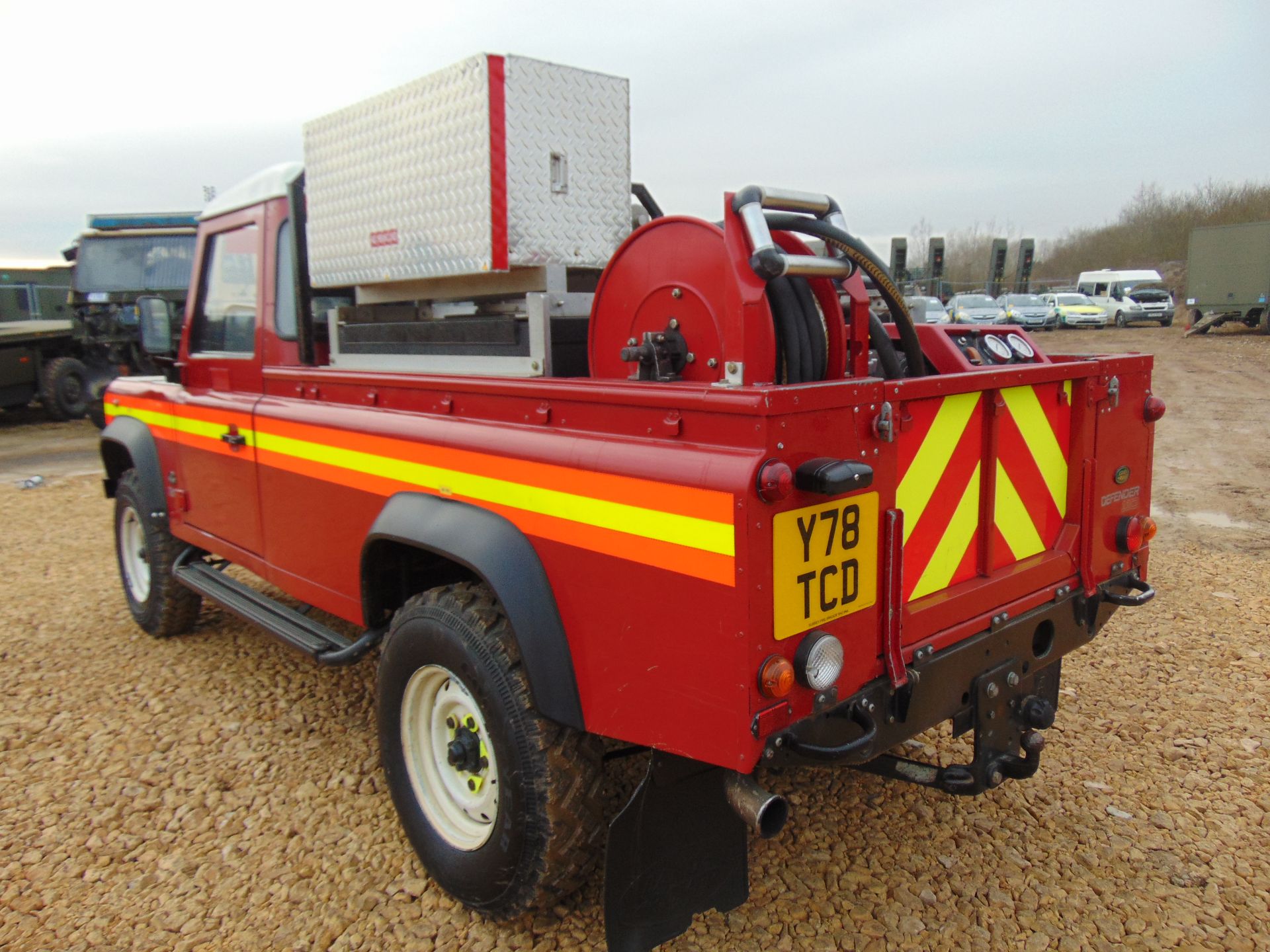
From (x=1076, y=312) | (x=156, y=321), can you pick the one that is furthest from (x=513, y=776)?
(x=1076, y=312)

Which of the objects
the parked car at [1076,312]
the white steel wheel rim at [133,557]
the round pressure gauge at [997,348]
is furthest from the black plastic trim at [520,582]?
the parked car at [1076,312]

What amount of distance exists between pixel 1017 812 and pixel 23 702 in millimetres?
4351

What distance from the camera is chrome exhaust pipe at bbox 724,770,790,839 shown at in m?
2.02

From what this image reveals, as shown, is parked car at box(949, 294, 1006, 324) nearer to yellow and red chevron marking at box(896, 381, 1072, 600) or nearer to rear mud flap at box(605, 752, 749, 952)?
yellow and red chevron marking at box(896, 381, 1072, 600)

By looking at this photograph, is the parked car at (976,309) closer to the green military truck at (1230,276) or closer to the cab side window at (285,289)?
the green military truck at (1230,276)

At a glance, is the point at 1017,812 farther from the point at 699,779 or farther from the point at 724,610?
the point at 724,610

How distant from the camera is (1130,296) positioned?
3164 centimetres

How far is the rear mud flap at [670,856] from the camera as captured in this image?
2188 millimetres

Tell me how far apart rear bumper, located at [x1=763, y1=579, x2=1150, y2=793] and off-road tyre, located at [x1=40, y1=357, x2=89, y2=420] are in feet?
50.5

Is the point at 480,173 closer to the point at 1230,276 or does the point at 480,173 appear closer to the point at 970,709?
the point at 970,709

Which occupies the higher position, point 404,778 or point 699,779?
point 699,779

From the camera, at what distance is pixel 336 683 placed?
4398 mm

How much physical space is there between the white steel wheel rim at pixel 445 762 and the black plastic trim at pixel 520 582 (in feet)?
1.33

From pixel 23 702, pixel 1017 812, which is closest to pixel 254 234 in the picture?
pixel 23 702
